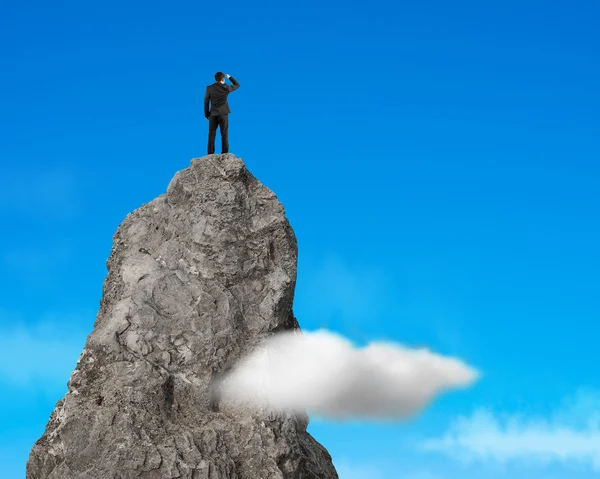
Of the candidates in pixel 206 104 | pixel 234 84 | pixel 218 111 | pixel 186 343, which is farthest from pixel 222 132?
pixel 186 343

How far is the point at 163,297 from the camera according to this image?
1734cm

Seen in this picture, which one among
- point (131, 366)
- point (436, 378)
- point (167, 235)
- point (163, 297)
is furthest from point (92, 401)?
point (436, 378)

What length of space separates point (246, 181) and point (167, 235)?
2.05 m

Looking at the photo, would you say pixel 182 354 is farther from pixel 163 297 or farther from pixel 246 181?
pixel 246 181

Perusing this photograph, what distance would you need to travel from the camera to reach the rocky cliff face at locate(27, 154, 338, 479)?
15867mm

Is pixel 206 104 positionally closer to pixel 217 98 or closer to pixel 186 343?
pixel 217 98

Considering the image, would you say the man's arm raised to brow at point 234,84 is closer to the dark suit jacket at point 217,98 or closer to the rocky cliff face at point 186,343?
the dark suit jacket at point 217,98

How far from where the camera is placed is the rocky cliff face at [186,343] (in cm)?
1587

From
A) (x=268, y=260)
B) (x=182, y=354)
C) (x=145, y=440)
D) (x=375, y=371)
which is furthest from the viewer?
(x=375, y=371)

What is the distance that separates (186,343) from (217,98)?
6.36 metres

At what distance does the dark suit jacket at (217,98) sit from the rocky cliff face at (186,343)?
1.91 metres

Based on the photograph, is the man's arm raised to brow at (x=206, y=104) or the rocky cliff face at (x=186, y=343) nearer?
the rocky cliff face at (x=186, y=343)

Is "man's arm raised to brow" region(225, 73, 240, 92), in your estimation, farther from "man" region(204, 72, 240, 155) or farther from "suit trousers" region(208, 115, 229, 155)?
"suit trousers" region(208, 115, 229, 155)

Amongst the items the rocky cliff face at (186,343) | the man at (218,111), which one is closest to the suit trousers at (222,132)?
the man at (218,111)
